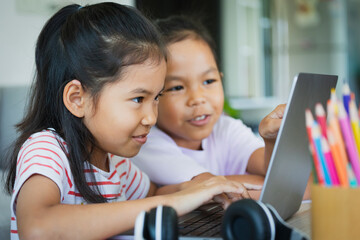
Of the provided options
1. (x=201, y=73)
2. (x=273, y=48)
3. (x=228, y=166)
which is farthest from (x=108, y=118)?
(x=273, y=48)

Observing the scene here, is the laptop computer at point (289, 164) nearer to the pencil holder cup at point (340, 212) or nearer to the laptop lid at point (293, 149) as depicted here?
the laptop lid at point (293, 149)

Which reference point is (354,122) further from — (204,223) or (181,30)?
(181,30)

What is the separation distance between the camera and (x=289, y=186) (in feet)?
2.61

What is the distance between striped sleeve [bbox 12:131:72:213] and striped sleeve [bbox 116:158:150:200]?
26 centimetres

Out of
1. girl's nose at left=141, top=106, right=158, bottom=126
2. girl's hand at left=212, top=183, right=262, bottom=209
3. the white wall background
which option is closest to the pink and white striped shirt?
girl's nose at left=141, top=106, right=158, bottom=126

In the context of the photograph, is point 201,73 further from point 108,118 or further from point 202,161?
point 108,118

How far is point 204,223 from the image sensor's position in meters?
0.78

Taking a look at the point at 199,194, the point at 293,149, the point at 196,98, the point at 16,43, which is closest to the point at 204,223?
the point at 199,194

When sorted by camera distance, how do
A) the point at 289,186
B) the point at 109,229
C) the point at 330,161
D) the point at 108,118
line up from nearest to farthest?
the point at 330,161, the point at 109,229, the point at 289,186, the point at 108,118

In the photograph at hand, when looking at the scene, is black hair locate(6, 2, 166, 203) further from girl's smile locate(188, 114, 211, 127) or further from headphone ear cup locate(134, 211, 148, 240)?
headphone ear cup locate(134, 211, 148, 240)

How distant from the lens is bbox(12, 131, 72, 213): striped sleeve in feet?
2.56

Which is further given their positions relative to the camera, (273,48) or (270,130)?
(273,48)

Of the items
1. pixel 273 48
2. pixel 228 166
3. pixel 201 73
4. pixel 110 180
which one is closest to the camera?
pixel 110 180

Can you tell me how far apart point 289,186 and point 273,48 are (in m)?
4.90
